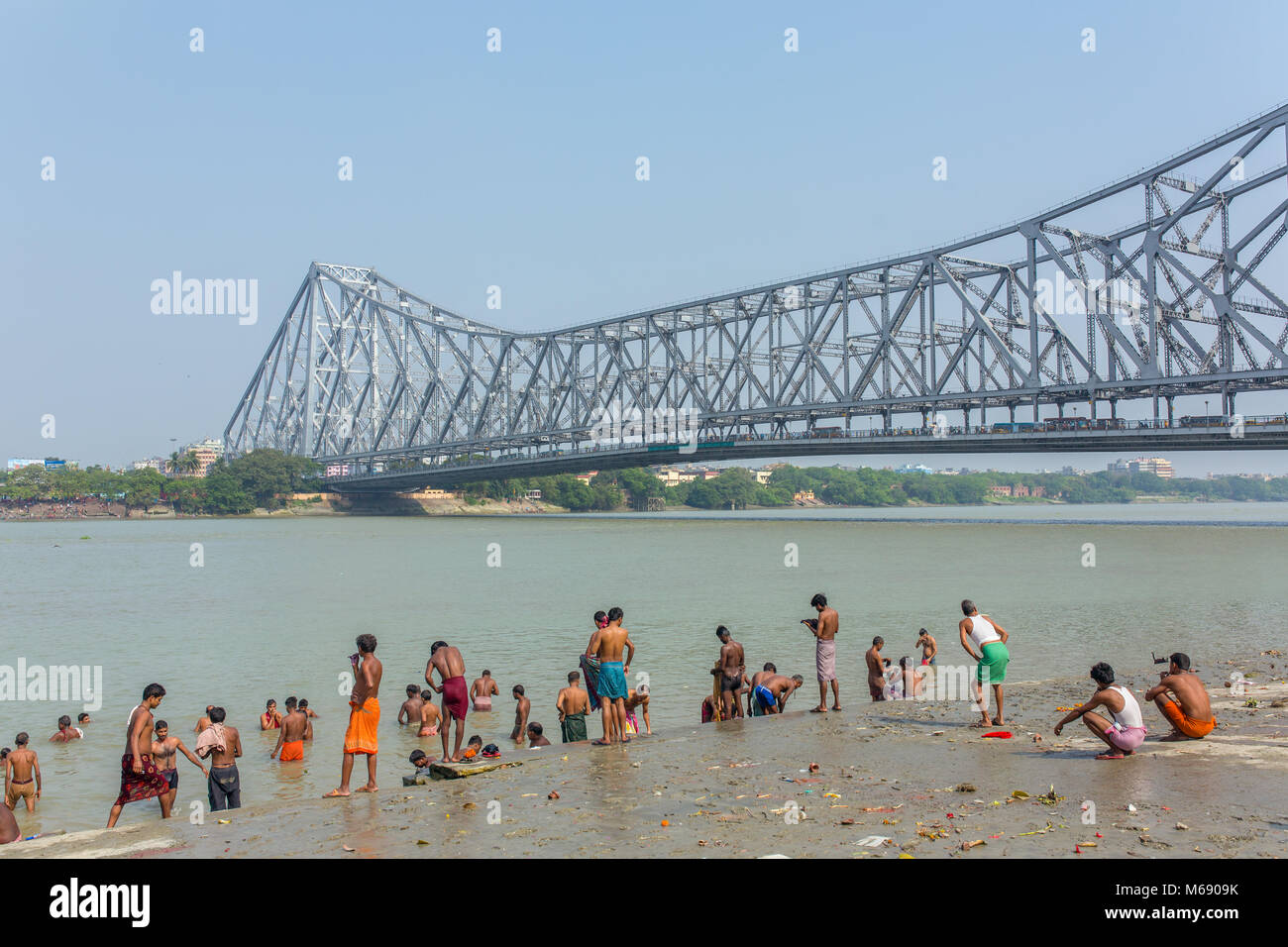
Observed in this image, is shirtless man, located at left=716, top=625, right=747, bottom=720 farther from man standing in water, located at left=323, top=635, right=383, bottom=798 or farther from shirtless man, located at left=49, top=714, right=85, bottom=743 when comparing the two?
shirtless man, located at left=49, top=714, right=85, bottom=743

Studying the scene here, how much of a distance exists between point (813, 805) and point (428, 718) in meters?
6.99

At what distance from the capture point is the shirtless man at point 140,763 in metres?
9.55

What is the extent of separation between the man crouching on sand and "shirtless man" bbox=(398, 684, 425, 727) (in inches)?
334

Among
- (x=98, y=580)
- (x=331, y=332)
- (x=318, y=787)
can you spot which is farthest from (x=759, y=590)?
(x=331, y=332)

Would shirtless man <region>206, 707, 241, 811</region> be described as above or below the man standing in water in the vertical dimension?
below

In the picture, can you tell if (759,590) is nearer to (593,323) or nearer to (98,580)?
(98,580)

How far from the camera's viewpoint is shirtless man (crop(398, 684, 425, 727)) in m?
13.7

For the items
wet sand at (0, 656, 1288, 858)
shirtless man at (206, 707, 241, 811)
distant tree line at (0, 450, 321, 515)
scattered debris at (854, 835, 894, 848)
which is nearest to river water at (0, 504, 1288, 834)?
shirtless man at (206, 707, 241, 811)

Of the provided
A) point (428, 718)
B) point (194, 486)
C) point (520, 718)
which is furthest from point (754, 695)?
point (194, 486)

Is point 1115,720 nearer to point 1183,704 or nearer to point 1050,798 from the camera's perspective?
point 1183,704

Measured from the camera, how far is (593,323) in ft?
340

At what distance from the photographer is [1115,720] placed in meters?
9.17

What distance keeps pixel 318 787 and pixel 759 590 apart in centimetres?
2249

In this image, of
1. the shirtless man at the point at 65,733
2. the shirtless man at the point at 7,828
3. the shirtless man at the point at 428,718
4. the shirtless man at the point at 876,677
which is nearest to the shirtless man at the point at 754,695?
the shirtless man at the point at 876,677
